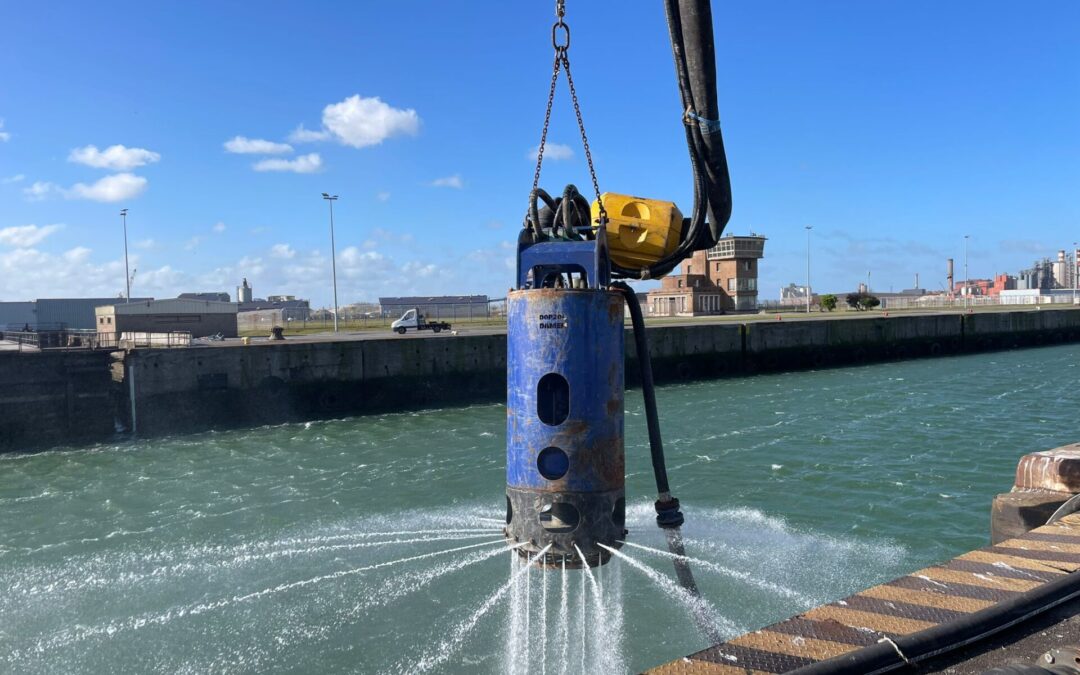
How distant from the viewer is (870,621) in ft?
14.5

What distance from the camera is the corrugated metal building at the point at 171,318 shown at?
44312mm

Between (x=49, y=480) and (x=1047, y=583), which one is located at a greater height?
(x=1047, y=583)

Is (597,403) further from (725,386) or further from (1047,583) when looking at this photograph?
(725,386)

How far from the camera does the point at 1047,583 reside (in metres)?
4.76

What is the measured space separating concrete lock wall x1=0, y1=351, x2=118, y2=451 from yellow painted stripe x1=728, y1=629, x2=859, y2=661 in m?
25.8

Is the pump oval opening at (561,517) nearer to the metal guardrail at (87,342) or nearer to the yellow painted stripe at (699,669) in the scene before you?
the yellow painted stripe at (699,669)

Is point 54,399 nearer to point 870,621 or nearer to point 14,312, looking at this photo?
point 870,621

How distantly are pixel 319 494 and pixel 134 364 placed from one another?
13.9 metres

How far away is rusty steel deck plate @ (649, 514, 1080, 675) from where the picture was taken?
3.99m

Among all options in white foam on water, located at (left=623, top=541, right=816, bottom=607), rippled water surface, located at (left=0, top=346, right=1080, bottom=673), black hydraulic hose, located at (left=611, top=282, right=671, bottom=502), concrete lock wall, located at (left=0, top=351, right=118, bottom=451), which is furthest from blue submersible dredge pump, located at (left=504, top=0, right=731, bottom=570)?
concrete lock wall, located at (left=0, top=351, right=118, bottom=451)

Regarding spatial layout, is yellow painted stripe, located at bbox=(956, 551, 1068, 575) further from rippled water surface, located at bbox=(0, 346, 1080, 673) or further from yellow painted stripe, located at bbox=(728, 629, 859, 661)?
rippled water surface, located at bbox=(0, 346, 1080, 673)

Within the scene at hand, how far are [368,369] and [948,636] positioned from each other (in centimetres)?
2809

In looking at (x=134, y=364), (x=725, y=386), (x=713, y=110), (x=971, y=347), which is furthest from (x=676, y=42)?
(x=971, y=347)

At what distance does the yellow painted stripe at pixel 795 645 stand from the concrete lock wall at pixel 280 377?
2544cm
